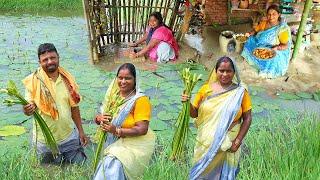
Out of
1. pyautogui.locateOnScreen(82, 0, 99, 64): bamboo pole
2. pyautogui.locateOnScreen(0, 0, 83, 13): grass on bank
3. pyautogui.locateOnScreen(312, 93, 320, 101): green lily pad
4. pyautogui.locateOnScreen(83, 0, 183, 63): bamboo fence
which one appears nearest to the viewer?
pyautogui.locateOnScreen(312, 93, 320, 101): green lily pad

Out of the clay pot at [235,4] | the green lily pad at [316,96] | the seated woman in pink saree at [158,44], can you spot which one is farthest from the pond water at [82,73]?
the clay pot at [235,4]

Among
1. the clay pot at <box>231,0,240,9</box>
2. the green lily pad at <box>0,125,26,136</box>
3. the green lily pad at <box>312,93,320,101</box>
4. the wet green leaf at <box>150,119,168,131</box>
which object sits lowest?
the wet green leaf at <box>150,119,168,131</box>

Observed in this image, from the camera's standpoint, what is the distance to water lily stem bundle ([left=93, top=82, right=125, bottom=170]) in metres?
3.18

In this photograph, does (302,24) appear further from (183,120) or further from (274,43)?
(183,120)

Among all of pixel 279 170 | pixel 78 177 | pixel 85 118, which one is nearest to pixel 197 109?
pixel 279 170

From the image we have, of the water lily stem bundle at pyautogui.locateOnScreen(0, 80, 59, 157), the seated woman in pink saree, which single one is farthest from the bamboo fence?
the water lily stem bundle at pyautogui.locateOnScreen(0, 80, 59, 157)

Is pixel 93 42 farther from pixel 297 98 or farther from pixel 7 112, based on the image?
pixel 297 98

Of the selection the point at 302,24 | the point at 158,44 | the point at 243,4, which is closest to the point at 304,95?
the point at 302,24

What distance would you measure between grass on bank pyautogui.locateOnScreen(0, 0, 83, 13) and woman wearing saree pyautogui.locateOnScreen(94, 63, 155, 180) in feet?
36.7

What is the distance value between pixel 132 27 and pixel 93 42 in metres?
1.46

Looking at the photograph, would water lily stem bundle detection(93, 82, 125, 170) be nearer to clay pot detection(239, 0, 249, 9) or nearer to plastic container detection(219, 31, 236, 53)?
plastic container detection(219, 31, 236, 53)

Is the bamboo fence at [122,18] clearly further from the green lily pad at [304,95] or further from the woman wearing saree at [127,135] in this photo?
the woman wearing saree at [127,135]

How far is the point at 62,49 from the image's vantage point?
8.80 metres

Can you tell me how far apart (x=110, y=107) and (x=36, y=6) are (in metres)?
11.4
